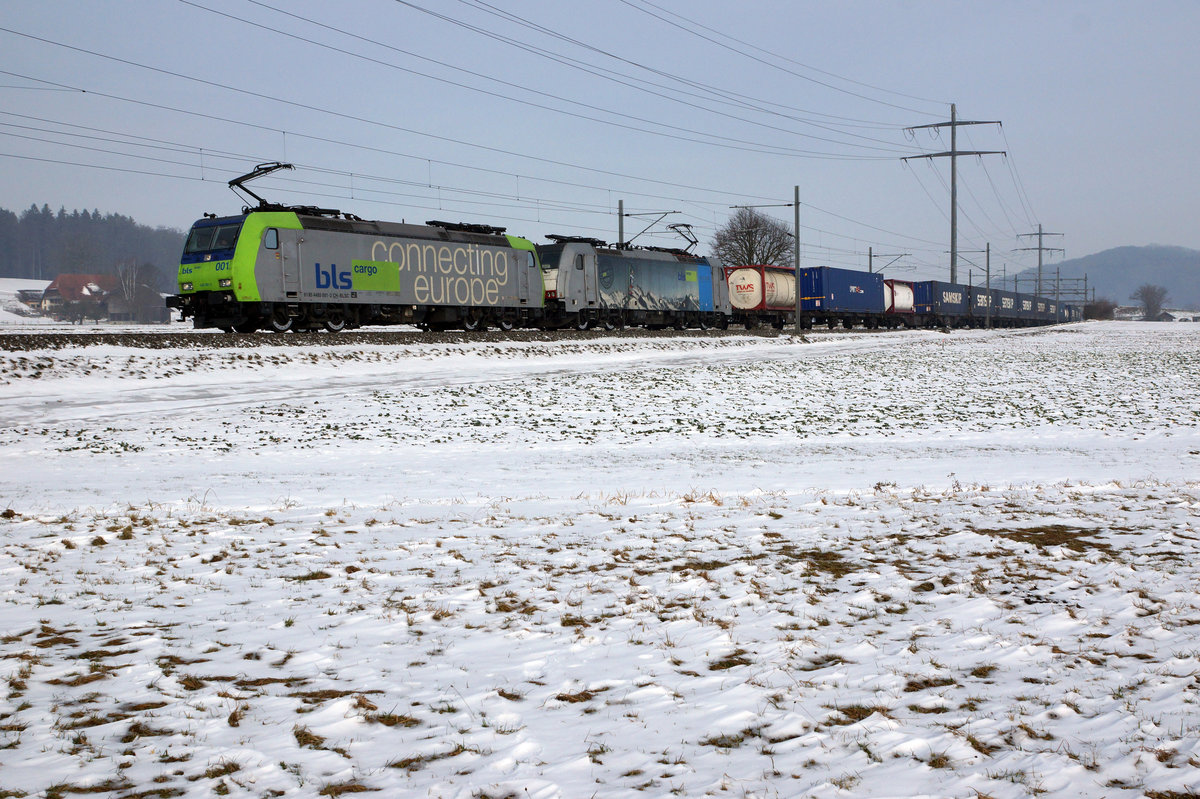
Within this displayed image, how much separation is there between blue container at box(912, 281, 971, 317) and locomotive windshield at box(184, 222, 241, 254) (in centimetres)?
5562

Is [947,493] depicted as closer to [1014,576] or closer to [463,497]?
[1014,576]

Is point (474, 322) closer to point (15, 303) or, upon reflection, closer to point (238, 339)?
point (238, 339)

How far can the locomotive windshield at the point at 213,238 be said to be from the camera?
26.1m

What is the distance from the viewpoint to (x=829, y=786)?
11.7ft

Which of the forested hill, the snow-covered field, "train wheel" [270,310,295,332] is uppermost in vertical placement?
the forested hill

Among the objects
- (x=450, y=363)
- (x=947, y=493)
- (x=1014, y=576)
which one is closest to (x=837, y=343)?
(x=450, y=363)

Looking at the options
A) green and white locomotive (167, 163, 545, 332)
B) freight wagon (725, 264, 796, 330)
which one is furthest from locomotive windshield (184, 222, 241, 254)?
freight wagon (725, 264, 796, 330)

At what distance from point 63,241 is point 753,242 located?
5200 inches

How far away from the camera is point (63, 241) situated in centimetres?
15575

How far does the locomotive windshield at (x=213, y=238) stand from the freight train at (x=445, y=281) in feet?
0.14

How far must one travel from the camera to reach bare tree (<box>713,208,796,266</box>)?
288 feet

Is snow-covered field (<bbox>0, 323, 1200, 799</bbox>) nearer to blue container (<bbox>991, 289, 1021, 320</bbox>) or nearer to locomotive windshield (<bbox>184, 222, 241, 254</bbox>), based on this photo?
locomotive windshield (<bbox>184, 222, 241, 254</bbox>)

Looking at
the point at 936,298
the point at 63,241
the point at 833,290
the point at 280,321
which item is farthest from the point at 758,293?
the point at 63,241

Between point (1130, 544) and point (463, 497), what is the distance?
271 inches
